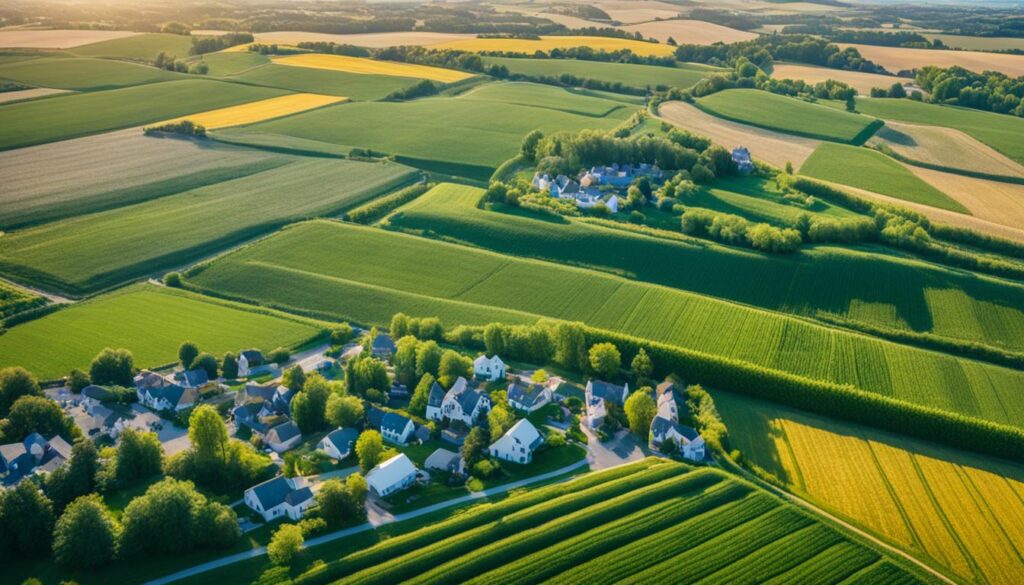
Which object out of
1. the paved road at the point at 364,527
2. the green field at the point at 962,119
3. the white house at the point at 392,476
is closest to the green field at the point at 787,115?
the green field at the point at 962,119

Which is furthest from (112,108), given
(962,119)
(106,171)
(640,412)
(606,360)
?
(962,119)

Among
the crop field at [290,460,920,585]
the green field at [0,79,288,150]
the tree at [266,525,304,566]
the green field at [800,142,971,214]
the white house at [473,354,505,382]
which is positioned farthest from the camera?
the green field at [0,79,288,150]

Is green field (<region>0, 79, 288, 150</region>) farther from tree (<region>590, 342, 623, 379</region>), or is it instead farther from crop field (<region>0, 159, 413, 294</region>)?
tree (<region>590, 342, 623, 379</region>)

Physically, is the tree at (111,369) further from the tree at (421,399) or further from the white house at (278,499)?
the tree at (421,399)

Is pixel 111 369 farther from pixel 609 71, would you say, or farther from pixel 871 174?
pixel 609 71

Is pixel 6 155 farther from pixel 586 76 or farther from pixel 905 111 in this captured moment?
pixel 905 111

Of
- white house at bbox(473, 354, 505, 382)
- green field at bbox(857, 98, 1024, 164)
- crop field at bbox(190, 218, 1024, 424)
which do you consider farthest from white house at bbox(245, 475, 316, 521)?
green field at bbox(857, 98, 1024, 164)
